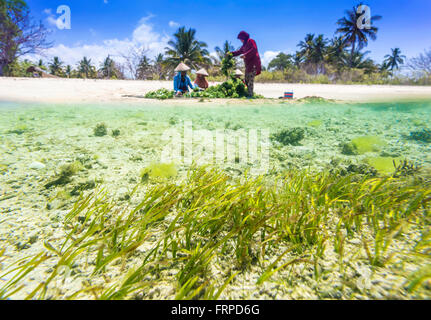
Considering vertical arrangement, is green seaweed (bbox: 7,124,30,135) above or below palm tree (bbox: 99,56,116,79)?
below

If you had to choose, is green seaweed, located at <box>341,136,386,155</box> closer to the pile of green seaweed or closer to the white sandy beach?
the pile of green seaweed

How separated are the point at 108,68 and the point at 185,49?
71.6 feet

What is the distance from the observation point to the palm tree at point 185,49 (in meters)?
26.1

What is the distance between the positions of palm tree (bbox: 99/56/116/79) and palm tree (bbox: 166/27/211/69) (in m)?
18.1

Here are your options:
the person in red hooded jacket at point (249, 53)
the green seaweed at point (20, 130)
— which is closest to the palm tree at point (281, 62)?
the person in red hooded jacket at point (249, 53)

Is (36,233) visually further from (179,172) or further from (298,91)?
(298,91)

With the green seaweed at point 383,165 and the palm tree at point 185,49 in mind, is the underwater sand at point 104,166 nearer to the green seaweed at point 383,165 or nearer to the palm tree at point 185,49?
the green seaweed at point 383,165

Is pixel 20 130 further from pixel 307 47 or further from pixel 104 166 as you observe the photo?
pixel 307 47

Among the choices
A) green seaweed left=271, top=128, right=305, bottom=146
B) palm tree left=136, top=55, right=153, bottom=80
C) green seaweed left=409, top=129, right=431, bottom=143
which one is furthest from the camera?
palm tree left=136, top=55, right=153, bottom=80

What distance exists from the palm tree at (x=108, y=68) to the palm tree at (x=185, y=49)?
713 inches

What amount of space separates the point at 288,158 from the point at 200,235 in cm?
204

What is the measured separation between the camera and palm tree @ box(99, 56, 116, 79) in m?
37.5

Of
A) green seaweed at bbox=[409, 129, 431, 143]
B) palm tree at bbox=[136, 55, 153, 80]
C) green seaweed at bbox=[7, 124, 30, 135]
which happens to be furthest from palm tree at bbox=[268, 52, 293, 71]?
green seaweed at bbox=[7, 124, 30, 135]
